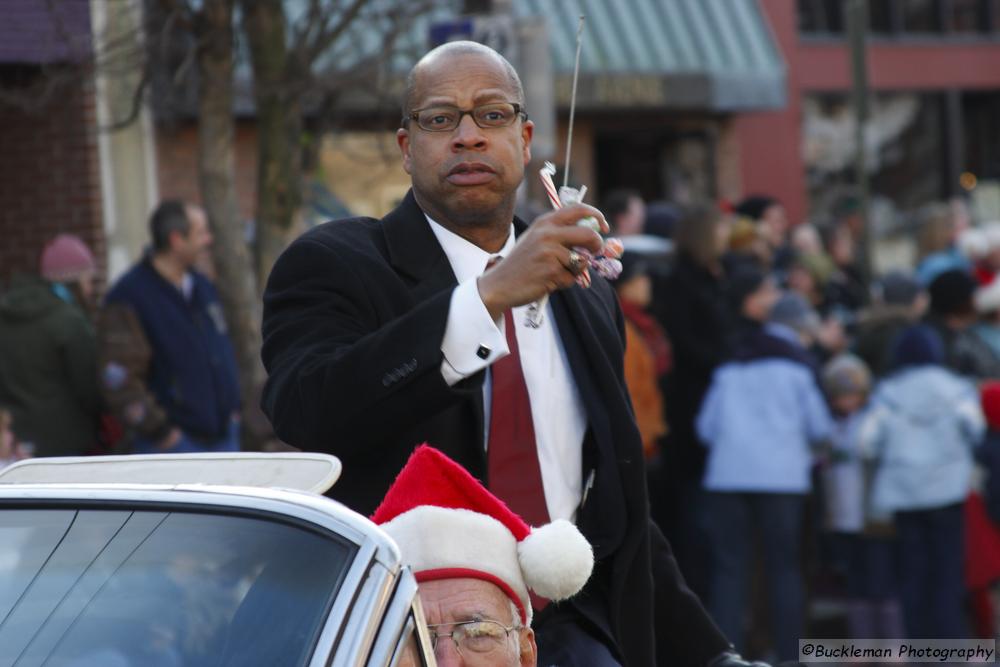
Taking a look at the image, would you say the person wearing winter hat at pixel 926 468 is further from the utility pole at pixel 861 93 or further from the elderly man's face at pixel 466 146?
the elderly man's face at pixel 466 146

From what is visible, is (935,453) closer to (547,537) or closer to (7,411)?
(7,411)

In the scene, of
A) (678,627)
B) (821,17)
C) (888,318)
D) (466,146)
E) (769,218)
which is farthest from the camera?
(821,17)

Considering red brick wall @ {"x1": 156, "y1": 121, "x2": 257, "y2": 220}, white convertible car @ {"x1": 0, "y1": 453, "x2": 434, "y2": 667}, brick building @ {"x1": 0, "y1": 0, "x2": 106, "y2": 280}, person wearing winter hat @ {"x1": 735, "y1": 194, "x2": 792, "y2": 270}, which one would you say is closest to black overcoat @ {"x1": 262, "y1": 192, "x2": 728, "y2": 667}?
white convertible car @ {"x1": 0, "y1": 453, "x2": 434, "y2": 667}

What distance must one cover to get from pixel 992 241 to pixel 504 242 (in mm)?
9326

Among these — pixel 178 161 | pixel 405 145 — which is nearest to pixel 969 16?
pixel 178 161

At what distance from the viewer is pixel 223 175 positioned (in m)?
8.43

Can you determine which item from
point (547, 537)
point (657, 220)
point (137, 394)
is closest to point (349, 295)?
point (547, 537)

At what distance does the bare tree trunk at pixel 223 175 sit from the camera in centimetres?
814

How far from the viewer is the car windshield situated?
244 cm

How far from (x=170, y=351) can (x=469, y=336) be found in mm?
5205

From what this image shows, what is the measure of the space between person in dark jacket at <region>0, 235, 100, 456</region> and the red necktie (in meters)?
5.00

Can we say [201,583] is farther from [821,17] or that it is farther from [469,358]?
[821,17]

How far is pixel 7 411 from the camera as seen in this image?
25.1 ft

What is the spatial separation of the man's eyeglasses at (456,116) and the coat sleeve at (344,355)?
0.30 metres
